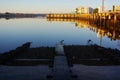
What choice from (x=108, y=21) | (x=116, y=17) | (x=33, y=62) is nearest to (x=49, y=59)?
(x=33, y=62)

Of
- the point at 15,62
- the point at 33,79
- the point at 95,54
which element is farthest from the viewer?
the point at 95,54

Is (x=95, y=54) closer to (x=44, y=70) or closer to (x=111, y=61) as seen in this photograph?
(x=111, y=61)

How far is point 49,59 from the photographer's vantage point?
16.7m

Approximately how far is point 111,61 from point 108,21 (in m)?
36.3

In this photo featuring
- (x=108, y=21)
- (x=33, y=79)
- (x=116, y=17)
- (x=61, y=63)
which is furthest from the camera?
(x=108, y=21)

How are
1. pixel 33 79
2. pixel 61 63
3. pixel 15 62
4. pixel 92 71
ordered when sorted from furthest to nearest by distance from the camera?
pixel 15 62 → pixel 61 63 → pixel 92 71 → pixel 33 79

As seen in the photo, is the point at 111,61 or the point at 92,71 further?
the point at 111,61

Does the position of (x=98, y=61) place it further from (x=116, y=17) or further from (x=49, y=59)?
(x=116, y=17)

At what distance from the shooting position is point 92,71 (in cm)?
1288

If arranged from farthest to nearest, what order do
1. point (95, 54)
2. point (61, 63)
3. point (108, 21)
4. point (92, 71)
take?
point (108, 21)
point (95, 54)
point (61, 63)
point (92, 71)

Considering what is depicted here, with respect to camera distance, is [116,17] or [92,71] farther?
[116,17]

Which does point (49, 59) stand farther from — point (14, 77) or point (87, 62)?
point (14, 77)

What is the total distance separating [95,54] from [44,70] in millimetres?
6735

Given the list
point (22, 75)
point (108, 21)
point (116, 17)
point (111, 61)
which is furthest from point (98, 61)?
point (108, 21)
